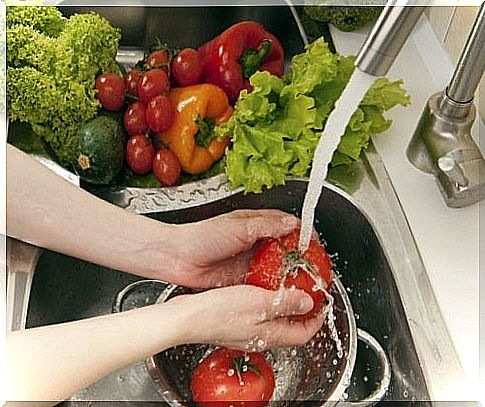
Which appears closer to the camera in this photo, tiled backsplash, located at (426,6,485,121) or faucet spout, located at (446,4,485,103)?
faucet spout, located at (446,4,485,103)

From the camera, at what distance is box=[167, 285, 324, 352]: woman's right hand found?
77 centimetres

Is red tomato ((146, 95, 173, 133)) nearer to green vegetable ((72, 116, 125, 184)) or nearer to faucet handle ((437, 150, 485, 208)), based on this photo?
green vegetable ((72, 116, 125, 184))

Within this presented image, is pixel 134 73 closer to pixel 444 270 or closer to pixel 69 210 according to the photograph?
pixel 69 210

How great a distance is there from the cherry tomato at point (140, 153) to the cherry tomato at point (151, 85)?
0.15 ft

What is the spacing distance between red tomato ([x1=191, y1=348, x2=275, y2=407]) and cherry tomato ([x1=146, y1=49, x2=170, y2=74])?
366 mm

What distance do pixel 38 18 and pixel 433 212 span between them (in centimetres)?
50

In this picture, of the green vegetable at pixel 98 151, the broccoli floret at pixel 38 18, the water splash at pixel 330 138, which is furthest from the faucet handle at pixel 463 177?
the broccoli floret at pixel 38 18

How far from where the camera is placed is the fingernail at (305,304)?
0.80 metres

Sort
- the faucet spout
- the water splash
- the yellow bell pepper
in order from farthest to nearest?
1. the yellow bell pepper
2. the faucet spout
3. the water splash

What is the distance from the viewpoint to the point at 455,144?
34.0 inches

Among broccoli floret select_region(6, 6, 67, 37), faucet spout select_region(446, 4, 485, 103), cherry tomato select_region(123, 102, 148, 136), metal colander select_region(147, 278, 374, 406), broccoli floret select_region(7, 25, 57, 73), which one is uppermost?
faucet spout select_region(446, 4, 485, 103)

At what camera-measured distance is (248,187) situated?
902mm

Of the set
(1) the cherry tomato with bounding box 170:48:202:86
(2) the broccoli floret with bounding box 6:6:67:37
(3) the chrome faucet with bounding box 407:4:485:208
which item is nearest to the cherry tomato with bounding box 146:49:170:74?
(1) the cherry tomato with bounding box 170:48:202:86

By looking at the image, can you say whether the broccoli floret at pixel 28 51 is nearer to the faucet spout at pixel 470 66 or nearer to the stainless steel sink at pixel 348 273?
the stainless steel sink at pixel 348 273
